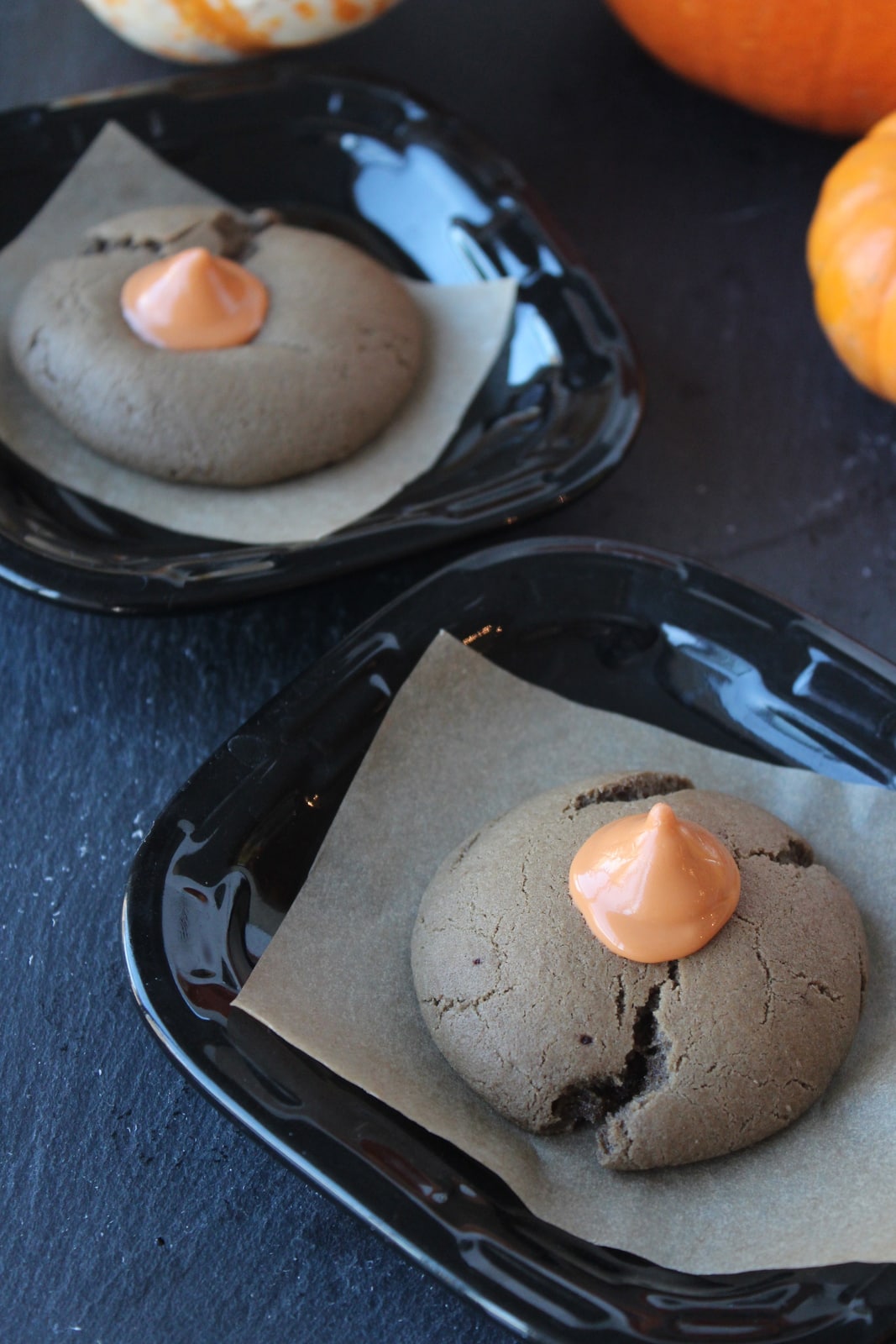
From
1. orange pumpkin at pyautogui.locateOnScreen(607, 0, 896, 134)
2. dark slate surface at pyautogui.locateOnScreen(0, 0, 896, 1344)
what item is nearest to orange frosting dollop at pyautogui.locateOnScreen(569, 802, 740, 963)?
dark slate surface at pyautogui.locateOnScreen(0, 0, 896, 1344)

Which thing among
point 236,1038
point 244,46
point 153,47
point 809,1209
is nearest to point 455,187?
point 244,46

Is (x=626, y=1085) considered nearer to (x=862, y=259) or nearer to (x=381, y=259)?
(x=862, y=259)

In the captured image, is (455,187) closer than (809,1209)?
No

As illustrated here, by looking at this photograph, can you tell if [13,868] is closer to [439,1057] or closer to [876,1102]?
[439,1057]

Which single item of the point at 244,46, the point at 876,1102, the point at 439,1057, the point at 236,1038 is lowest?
the point at 876,1102

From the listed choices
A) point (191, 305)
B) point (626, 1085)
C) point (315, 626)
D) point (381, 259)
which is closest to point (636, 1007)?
point (626, 1085)

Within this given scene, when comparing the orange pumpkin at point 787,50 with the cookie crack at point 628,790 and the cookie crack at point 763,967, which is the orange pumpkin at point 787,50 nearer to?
the cookie crack at point 628,790
